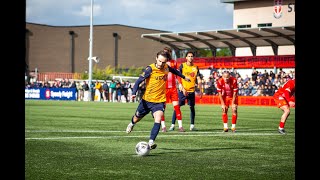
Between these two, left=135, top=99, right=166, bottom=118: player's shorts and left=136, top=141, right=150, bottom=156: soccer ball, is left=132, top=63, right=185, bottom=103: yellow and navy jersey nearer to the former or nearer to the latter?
left=135, top=99, right=166, bottom=118: player's shorts

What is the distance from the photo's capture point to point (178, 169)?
8.15 meters

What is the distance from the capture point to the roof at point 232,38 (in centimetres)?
4353

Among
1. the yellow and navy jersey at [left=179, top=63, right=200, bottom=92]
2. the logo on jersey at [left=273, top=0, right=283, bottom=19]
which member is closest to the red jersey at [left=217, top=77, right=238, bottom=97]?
the yellow and navy jersey at [left=179, top=63, right=200, bottom=92]

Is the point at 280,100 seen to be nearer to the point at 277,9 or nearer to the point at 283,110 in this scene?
the point at 283,110

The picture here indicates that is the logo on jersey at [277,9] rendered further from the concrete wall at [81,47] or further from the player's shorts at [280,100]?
the player's shorts at [280,100]

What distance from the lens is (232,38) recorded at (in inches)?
1841

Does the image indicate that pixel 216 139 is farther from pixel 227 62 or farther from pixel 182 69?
pixel 227 62

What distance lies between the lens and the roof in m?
43.5

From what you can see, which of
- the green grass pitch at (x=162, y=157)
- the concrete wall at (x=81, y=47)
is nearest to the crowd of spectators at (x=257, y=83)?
the green grass pitch at (x=162, y=157)

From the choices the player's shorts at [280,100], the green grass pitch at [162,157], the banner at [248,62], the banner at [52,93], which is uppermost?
the banner at [248,62]

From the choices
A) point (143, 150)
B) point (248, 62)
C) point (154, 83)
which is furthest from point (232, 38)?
point (143, 150)
